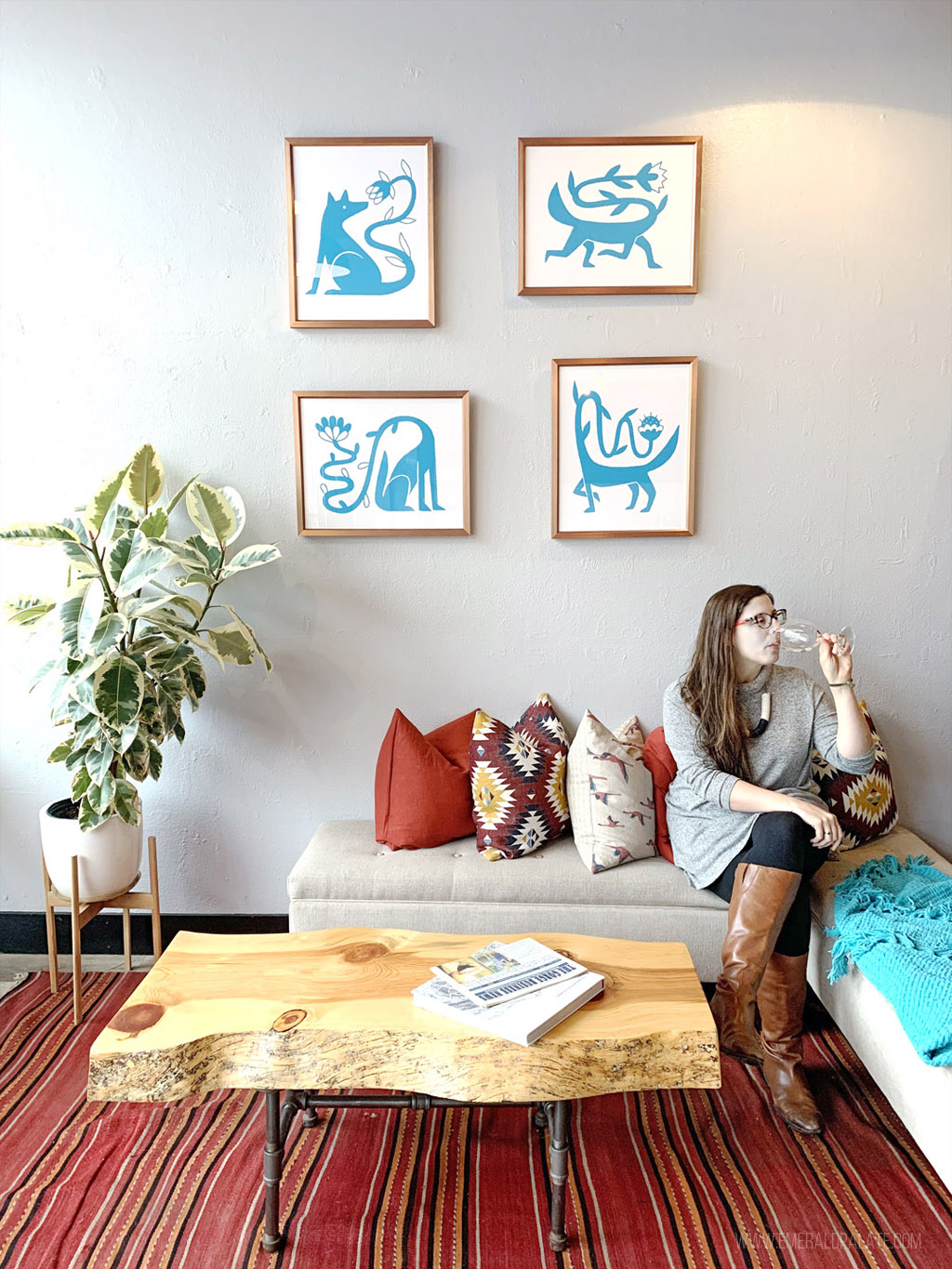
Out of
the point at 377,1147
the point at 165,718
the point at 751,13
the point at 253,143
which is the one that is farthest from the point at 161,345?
the point at 377,1147

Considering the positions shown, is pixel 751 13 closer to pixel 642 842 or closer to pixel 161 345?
pixel 161 345

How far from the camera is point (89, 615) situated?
2211 millimetres

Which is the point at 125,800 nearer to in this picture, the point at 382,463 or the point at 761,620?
the point at 382,463

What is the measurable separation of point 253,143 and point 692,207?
1.22m

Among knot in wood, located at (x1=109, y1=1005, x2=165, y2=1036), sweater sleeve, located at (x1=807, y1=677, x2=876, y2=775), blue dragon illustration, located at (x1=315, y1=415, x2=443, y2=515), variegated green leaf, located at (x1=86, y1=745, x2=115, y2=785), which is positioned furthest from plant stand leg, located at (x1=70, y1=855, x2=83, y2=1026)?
sweater sleeve, located at (x1=807, y1=677, x2=876, y2=775)

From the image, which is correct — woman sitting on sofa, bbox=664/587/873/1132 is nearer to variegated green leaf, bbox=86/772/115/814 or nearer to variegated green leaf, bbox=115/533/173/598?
variegated green leaf, bbox=115/533/173/598

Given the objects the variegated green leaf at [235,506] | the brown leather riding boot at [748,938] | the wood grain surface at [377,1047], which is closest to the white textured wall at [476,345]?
the variegated green leaf at [235,506]

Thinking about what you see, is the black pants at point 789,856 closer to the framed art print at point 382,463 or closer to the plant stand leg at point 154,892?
the framed art print at point 382,463

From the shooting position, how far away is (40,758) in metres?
2.85

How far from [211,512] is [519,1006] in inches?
60.4

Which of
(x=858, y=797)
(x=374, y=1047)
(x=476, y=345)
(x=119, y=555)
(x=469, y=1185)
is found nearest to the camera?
(x=374, y=1047)

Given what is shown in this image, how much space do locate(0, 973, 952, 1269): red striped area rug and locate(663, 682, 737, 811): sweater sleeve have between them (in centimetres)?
66

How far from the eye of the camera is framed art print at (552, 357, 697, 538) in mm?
2646

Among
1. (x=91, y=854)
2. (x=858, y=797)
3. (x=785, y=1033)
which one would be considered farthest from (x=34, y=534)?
(x=858, y=797)
